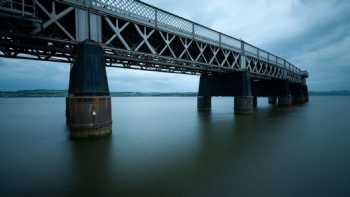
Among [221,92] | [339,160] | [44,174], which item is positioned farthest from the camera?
[221,92]

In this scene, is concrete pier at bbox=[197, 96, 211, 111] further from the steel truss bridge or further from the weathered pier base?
the steel truss bridge

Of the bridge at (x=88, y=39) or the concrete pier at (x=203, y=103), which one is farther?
the concrete pier at (x=203, y=103)

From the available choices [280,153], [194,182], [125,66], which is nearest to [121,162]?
[194,182]

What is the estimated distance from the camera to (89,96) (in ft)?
37.6

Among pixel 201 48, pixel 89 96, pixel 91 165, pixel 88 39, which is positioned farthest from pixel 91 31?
pixel 201 48

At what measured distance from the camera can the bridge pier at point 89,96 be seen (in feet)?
37.1

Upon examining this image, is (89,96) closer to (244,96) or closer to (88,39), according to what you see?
(88,39)

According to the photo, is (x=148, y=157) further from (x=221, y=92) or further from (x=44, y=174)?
(x=221, y=92)

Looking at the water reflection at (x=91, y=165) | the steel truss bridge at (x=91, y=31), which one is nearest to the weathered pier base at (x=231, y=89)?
the steel truss bridge at (x=91, y=31)

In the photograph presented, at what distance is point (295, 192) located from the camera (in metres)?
4.98

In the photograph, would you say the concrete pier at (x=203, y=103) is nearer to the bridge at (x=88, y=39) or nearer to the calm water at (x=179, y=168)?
the bridge at (x=88, y=39)

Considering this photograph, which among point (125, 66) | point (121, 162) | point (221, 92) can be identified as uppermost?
point (125, 66)

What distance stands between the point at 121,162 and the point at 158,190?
3.28 m

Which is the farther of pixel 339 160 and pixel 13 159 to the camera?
pixel 13 159
